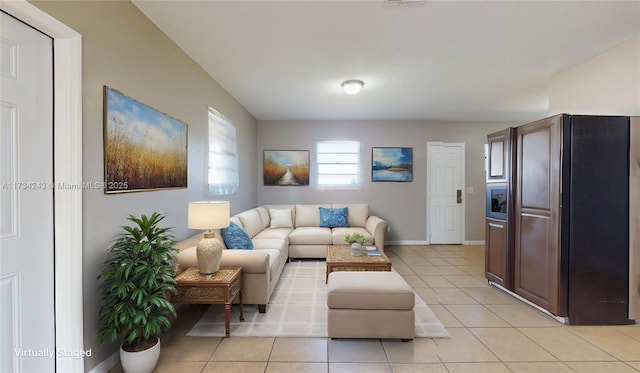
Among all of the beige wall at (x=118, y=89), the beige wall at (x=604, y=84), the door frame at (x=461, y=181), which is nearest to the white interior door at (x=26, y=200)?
the beige wall at (x=118, y=89)

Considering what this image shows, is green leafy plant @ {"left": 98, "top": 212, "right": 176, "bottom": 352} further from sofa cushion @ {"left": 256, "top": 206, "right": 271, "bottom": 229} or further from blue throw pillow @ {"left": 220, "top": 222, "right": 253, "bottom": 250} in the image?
sofa cushion @ {"left": 256, "top": 206, "right": 271, "bottom": 229}

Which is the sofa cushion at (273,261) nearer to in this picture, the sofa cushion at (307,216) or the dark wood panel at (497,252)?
the sofa cushion at (307,216)

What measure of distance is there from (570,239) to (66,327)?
3794 mm

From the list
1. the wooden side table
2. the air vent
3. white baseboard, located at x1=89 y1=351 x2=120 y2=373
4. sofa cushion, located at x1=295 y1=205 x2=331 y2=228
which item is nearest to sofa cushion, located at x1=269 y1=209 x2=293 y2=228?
sofa cushion, located at x1=295 y1=205 x2=331 y2=228

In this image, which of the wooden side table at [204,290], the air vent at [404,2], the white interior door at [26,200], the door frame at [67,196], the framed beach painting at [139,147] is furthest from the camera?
the wooden side table at [204,290]

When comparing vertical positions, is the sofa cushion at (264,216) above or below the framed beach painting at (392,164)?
below

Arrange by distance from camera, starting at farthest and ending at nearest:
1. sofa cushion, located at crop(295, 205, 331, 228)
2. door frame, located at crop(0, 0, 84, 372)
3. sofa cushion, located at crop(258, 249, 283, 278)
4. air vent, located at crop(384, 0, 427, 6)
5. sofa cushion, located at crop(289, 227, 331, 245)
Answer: sofa cushion, located at crop(295, 205, 331, 228), sofa cushion, located at crop(289, 227, 331, 245), sofa cushion, located at crop(258, 249, 283, 278), air vent, located at crop(384, 0, 427, 6), door frame, located at crop(0, 0, 84, 372)

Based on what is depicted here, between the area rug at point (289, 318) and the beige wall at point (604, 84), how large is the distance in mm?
2727

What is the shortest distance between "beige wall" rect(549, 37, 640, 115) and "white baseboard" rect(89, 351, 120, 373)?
188 inches

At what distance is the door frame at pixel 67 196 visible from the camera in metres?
1.60

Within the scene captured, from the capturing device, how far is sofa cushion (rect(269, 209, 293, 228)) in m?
5.14

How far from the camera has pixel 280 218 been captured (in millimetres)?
5188

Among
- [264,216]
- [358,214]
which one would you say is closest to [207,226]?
[264,216]

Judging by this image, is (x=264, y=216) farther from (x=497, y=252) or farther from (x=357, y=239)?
(x=497, y=252)
